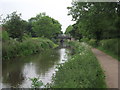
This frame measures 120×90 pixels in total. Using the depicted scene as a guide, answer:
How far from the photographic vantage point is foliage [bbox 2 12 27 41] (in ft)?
123

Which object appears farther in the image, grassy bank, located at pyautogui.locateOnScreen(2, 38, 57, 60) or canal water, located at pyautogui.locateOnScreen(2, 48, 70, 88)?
grassy bank, located at pyautogui.locateOnScreen(2, 38, 57, 60)

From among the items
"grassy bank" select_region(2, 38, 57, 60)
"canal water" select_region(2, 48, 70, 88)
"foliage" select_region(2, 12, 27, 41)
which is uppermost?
"foliage" select_region(2, 12, 27, 41)

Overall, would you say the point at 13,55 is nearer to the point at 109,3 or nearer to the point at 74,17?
the point at 74,17

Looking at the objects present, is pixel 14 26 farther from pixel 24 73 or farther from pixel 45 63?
pixel 24 73

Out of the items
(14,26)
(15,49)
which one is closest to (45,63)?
(15,49)

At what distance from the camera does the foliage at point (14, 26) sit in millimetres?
37438

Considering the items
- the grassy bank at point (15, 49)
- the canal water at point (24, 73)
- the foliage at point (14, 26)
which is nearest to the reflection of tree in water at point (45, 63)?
the canal water at point (24, 73)

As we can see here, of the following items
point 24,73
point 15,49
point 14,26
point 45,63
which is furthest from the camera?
point 14,26

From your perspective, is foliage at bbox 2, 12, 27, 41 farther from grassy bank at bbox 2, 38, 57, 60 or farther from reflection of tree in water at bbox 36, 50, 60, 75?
reflection of tree in water at bbox 36, 50, 60, 75

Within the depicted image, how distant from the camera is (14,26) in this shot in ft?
122

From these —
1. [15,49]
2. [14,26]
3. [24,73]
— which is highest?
[14,26]

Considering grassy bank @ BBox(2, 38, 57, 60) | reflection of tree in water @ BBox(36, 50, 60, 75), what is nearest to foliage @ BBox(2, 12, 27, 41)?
grassy bank @ BBox(2, 38, 57, 60)

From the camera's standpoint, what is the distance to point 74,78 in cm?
695

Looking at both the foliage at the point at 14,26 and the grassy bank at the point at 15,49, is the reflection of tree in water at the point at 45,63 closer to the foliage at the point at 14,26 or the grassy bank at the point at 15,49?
the grassy bank at the point at 15,49
